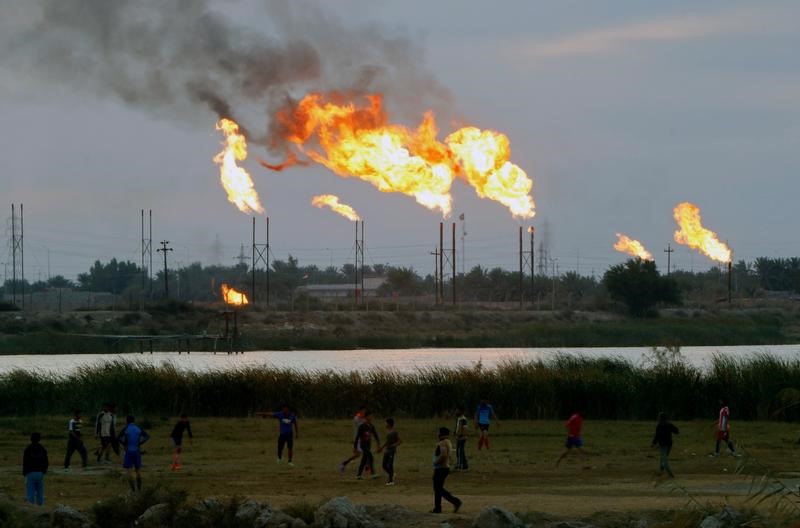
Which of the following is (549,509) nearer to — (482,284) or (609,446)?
(609,446)

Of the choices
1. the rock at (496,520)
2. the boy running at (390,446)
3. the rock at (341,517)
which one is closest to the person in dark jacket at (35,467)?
the rock at (341,517)

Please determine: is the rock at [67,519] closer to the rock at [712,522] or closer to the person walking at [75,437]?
the person walking at [75,437]

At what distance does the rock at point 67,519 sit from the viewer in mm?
24359

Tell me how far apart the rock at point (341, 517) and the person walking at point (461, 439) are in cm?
692

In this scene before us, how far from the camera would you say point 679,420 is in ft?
151

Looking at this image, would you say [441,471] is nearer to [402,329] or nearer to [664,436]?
[664,436]

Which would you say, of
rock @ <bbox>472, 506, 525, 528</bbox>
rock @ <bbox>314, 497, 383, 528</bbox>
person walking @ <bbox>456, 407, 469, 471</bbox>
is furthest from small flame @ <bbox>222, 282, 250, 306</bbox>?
rock @ <bbox>472, 506, 525, 528</bbox>

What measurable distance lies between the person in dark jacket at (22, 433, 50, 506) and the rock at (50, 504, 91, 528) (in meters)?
1.00

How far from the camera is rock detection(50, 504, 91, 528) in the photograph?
24359 mm

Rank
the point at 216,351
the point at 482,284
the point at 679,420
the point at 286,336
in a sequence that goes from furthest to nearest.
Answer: the point at 482,284 < the point at 286,336 < the point at 216,351 < the point at 679,420

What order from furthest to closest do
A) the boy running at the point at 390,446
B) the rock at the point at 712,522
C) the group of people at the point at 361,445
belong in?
the boy running at the point at 390,446 < the group of people at the point at 361,445 < the rock at the point at 712,522

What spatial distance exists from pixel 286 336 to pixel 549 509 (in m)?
86.3

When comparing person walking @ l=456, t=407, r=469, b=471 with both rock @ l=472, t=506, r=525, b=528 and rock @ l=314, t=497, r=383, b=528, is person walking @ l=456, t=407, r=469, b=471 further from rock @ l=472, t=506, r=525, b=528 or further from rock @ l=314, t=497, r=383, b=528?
rock @ l=472, t=506, r=525, b=528

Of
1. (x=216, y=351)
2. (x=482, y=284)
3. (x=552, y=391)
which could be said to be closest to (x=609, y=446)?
(x=552, y=391)
